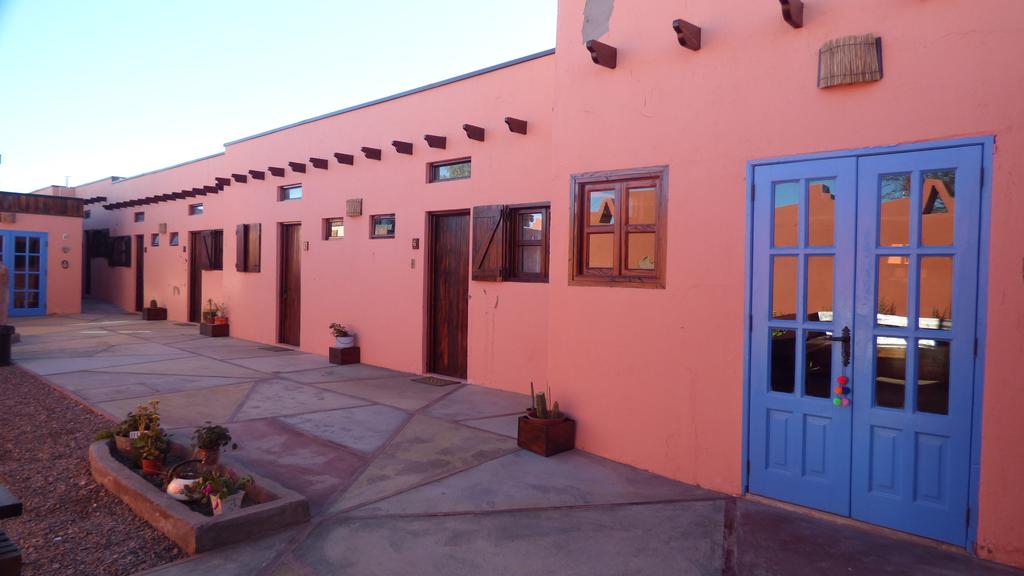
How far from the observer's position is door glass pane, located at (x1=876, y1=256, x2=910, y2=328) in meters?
3.51

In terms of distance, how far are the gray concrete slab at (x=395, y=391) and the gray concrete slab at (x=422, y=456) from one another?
0.77m

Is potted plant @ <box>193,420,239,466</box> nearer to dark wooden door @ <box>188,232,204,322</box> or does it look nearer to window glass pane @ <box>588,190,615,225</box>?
window glass pane @ <box>588,190,615,225</box>

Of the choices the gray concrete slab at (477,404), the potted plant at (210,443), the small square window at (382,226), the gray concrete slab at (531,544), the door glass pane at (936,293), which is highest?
the small square window at (382,226)

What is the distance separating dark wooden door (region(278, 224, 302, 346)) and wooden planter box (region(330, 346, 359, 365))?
197 cm

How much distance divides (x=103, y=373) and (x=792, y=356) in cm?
810

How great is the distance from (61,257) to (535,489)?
17280mm

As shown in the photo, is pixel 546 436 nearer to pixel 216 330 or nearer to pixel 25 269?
pixel 216 330

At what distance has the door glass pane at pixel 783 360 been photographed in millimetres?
3914

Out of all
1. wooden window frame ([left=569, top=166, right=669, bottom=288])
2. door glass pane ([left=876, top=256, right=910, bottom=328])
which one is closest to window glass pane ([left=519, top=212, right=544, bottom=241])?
wooden window frame ([left=569, top=166, right=669, bottom=288])

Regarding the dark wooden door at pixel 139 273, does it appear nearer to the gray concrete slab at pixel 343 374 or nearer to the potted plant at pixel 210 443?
the gray concrete slab at pixel 343 374

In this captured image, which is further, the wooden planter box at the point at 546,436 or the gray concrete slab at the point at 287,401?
the gray concrete slab at the point at 287,401

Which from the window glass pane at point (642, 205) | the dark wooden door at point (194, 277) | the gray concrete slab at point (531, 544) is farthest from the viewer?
the dark wooden door at point (194, 277)

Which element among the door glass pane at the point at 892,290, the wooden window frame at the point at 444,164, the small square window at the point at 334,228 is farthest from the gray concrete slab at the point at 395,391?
the door glass pane at the point at 892,290

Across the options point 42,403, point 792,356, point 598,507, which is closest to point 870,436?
point 792,356
